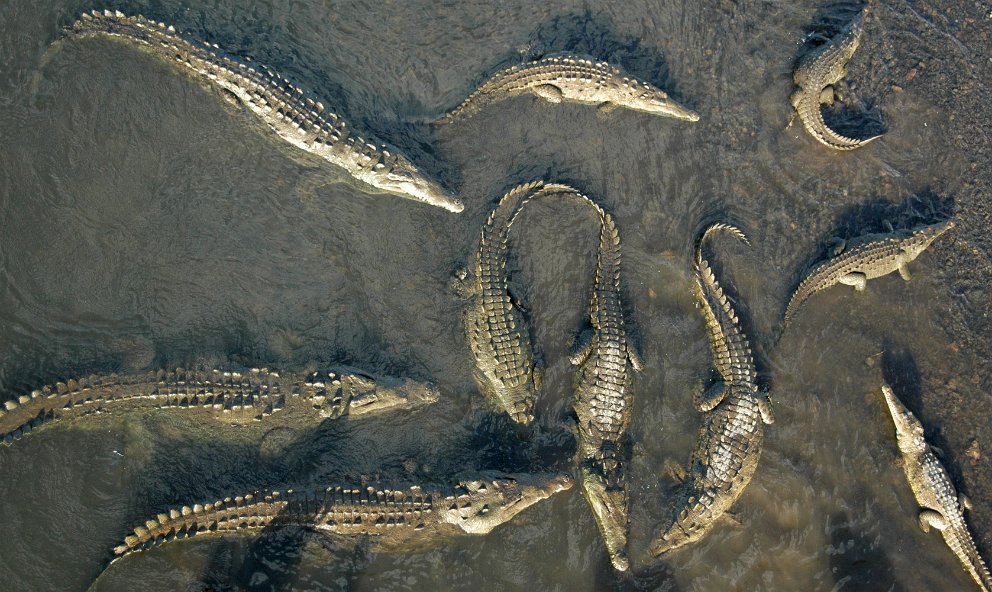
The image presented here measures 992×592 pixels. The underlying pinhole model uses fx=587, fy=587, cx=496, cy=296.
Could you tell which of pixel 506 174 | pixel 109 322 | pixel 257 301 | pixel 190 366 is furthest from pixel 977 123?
pixel 109 322

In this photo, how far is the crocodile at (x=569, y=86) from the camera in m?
5.58

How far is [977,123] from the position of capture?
6.28 meters

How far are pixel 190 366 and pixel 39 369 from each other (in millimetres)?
1275

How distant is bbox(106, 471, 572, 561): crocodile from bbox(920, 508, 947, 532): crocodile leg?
11.5ft

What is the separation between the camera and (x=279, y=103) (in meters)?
5.18

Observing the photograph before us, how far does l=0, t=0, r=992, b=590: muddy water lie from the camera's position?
4.99 m

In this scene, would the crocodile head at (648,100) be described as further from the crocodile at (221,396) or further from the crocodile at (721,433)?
the crocodile at (221,396)

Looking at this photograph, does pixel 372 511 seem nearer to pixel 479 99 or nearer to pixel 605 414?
pixel 605 414

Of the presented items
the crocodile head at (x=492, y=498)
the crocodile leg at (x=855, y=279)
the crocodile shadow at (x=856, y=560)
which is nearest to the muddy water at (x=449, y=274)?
the crocodile shadow at (x=856, y=560)

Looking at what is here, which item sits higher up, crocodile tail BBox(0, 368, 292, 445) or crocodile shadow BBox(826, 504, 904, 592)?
crocodile tail BBox(0, 368, 292, 445)

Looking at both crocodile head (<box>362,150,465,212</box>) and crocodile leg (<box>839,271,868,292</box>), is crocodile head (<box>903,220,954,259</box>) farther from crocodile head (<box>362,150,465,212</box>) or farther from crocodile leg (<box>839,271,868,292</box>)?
crocodile head (<box>362,150,465,212</box>)

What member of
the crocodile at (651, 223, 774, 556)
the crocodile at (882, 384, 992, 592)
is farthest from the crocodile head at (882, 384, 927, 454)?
the crocodile at (651, 223, 774, 556)

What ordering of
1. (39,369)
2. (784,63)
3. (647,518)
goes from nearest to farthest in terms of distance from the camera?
1. (39,369)
2. (647,518)
3. (784,63)

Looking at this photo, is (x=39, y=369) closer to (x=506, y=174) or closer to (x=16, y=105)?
(x=16, y=105)
